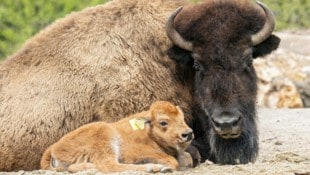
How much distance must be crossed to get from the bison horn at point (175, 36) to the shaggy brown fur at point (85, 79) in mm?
299

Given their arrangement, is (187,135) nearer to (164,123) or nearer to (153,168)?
(164,123)

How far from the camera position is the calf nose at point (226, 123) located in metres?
9.09

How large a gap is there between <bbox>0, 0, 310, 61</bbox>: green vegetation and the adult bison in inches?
509

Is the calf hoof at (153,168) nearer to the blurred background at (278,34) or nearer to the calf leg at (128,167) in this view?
the calf leg at (128,167)

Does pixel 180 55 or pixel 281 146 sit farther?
pixel 281 146

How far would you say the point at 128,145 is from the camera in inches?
342

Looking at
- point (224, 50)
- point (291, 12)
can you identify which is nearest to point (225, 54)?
point (224, 50)

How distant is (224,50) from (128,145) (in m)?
1.59

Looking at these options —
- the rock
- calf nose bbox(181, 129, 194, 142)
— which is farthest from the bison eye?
the rock

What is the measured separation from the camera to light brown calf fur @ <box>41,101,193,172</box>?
28.1 feet

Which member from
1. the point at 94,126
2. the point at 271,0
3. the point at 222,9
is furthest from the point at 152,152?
the point at 271,0

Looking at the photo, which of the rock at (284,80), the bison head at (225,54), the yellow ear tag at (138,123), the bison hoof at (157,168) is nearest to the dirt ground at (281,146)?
the bison hoof at (157,168)

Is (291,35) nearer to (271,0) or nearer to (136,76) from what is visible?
(271,0)

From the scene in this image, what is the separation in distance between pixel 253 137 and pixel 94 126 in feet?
6.32
